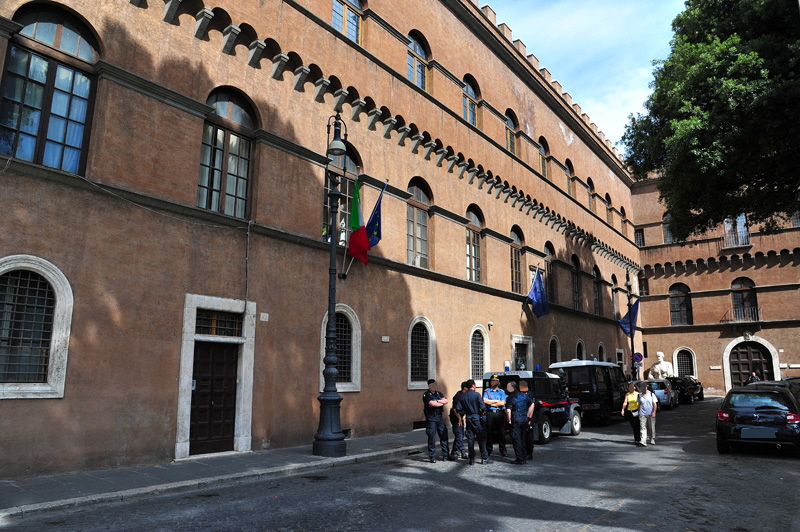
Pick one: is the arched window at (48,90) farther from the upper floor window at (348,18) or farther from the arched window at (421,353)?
the arched window at (421,353)

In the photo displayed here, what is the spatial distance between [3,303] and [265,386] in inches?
210

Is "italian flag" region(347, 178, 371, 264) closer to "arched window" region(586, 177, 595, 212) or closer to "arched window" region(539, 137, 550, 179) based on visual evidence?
"arched window" region(539, 137, 550, 179)

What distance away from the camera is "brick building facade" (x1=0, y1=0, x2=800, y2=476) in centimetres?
945

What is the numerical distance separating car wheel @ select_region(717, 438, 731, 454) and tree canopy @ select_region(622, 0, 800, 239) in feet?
27.8

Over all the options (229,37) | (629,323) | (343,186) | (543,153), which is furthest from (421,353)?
(629,323)

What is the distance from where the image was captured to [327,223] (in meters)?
15.2

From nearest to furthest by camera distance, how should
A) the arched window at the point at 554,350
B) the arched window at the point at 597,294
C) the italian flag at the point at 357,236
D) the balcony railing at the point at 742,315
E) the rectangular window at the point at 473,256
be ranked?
the italian flag at the point at 357,236
the rectangular window at the point at 473,256
the arched window at the point at 554,350
the arched window at the point at 597,294
the balcony railing at the point at 742,315

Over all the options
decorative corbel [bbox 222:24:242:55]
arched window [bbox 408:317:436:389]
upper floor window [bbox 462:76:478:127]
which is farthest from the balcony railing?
decorative corbel [bbox 222:24:242:55]

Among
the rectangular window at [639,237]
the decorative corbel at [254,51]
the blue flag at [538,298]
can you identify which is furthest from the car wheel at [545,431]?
the rectangular window at [639,237]

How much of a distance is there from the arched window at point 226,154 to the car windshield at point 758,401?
1199 centimetres

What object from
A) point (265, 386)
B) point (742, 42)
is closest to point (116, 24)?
point (265, 386)

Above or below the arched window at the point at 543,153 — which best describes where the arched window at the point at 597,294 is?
below

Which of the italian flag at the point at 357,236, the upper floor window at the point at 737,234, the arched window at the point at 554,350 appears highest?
the upper floor window at the point at 737,234

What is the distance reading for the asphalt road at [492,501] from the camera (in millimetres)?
6598
